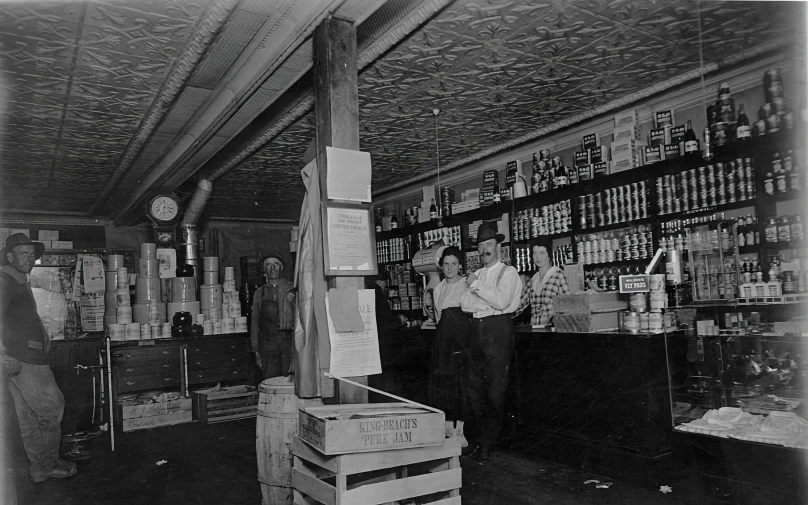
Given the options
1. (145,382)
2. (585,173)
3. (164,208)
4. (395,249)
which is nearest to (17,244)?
(145,382)

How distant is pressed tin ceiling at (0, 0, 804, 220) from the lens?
330 centimetres

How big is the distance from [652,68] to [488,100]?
1331 millimetres

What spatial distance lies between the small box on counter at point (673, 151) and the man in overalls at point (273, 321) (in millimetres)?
3712

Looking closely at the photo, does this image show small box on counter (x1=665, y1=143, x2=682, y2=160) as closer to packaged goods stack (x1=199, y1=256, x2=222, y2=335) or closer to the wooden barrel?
the wooden barrel

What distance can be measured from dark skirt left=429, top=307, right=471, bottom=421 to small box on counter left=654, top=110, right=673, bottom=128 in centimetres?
244

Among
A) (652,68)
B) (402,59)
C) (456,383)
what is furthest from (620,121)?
(456,383)

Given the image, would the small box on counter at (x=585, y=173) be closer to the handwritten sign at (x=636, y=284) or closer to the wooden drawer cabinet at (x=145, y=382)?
the handwritten sign at (x=636, y=284)

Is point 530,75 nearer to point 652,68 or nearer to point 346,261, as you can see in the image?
point 652,68

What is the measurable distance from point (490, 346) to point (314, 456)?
212cm

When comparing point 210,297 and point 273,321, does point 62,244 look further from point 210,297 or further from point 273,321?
point 273,321

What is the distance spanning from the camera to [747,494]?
8.46 ft

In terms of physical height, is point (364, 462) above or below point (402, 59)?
below

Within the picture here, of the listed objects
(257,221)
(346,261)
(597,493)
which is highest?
(257,221)

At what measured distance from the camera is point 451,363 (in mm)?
4574
